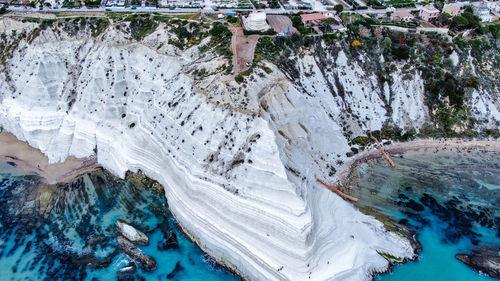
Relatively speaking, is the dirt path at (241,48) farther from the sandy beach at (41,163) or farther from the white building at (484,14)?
the white building at (484,14)

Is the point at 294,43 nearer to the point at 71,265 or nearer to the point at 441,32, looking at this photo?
the point at 441,32

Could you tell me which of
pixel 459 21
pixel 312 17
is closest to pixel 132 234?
pixel 312 17

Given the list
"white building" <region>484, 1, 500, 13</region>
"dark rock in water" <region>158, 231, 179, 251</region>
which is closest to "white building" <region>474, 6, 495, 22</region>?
"white building" <region>484, 1, 500, 13</region>

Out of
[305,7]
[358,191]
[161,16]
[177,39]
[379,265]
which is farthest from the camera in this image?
[305,7]

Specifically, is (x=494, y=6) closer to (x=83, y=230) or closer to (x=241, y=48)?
(x=241, y=48)

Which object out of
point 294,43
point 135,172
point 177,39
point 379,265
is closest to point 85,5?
point 177,39

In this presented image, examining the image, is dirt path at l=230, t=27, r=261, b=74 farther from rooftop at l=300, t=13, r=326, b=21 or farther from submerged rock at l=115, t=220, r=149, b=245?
submerged rock at l=115, t=220, r=149, b=245
